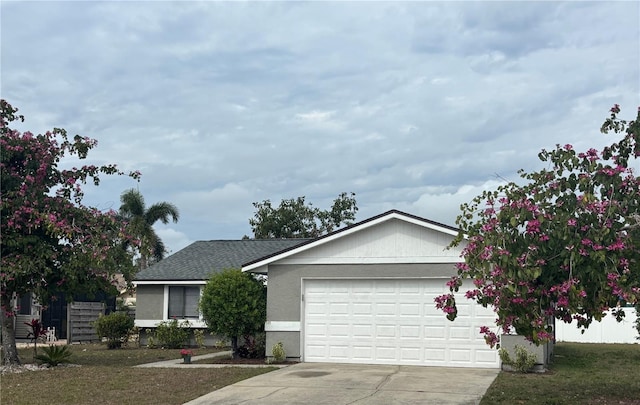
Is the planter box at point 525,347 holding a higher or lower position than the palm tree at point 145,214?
lower

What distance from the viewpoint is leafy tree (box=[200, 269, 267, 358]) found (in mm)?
18625

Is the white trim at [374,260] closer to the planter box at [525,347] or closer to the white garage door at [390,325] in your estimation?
the white garage door at [390,325]

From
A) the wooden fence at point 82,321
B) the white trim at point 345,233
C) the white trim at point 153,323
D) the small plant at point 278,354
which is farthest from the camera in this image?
the wooden fence at point 82,321

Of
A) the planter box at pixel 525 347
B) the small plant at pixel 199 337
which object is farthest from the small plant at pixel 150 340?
the planter box at pixel 525 347

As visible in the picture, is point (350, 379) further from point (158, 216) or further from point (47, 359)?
point (158, 216)

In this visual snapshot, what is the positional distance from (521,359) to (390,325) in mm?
3412

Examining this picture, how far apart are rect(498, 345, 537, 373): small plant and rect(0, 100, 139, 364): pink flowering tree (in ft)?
32.9

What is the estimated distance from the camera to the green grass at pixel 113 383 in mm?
12750

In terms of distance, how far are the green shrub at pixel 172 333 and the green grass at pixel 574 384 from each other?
12916 millimetres

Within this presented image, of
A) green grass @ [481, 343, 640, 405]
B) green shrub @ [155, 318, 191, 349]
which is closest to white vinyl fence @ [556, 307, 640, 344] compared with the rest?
green grass @ [481, 343, 640, 405]

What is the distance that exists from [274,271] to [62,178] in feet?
20.9

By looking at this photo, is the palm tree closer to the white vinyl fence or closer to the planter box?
the white vinyl fence

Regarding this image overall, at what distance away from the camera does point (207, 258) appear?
27406 millimetres

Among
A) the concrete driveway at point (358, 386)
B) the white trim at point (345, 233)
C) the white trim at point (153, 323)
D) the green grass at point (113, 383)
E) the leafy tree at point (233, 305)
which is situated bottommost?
the green grass at point (113, 383)
